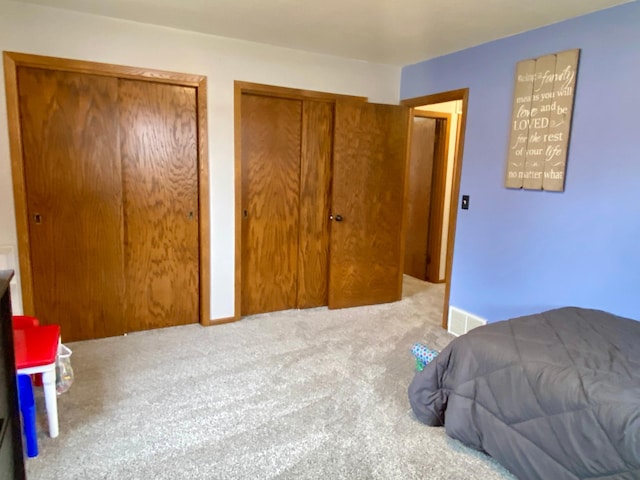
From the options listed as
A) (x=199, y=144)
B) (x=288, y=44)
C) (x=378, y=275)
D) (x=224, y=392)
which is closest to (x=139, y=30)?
(x=199, y=144)

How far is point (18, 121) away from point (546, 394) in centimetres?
336

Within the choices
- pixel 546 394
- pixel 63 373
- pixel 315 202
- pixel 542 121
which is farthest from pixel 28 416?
pixel 542 121

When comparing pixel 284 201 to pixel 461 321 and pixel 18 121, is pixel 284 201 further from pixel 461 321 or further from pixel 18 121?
pixel 18 121

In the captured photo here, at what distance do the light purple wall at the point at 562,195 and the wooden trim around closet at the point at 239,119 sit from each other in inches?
46.2

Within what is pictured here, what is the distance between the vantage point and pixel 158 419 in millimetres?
2107

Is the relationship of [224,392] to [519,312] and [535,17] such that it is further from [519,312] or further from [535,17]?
[535,17]

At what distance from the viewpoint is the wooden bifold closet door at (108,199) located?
9.09 ft

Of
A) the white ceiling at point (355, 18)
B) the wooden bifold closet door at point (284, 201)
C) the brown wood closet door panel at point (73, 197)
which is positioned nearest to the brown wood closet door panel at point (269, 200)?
the wooden bifold closet door at point (284, 201)

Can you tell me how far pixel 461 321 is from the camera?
3.28m

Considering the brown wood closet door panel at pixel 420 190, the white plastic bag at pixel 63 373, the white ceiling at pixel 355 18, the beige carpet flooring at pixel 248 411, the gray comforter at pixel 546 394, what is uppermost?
the white ceiling at pixel 355 18

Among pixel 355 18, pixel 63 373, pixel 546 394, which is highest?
pixel 355 18

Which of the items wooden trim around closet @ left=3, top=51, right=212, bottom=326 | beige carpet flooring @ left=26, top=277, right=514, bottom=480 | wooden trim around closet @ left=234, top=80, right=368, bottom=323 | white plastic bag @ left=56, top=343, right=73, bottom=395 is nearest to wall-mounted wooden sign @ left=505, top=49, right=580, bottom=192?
beige carpet flooring @ left=26, top=277, right=514, bottom=480

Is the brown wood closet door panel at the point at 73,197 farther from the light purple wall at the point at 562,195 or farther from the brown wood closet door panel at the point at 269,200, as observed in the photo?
the light purple wall at the point at 562,195

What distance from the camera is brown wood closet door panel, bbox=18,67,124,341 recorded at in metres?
2.73
